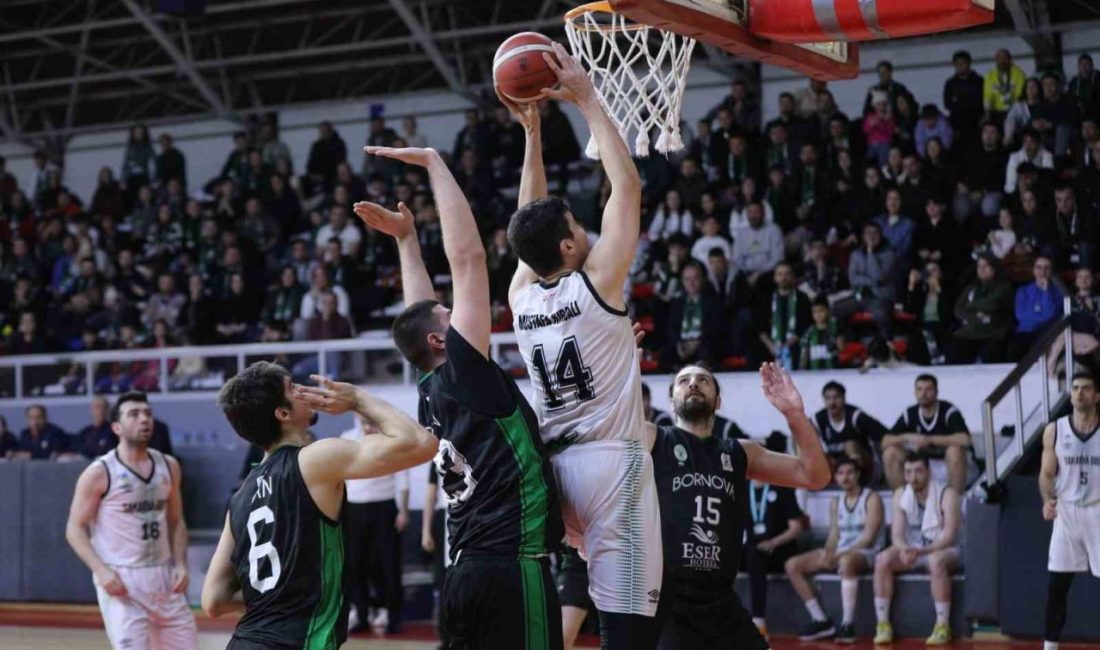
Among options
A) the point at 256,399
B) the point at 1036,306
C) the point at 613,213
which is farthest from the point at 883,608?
the point at 256,399

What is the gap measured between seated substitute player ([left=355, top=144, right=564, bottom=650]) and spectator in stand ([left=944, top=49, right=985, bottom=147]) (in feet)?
41.2

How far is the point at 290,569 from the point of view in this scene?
15.0ft

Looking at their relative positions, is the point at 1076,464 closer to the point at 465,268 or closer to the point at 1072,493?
the point at 1072,493

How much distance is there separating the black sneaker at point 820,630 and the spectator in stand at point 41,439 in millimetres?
8853

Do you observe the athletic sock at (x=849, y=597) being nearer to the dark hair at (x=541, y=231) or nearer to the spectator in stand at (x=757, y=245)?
the spectator in stand at (x=757, y=245)

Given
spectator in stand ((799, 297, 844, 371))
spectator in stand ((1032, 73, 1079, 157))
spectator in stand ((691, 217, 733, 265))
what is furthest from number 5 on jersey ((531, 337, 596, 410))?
spectator in stand ((1032, 73, 1079, 157))

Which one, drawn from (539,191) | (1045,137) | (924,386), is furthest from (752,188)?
(539,191)

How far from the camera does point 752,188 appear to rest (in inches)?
650

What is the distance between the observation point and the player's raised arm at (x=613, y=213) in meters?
4.90

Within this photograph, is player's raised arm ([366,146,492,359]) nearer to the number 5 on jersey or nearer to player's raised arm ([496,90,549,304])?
the number 5 on jersey

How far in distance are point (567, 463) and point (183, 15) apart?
47.7ft

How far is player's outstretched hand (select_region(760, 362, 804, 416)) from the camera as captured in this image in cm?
564

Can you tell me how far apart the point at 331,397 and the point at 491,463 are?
0.62 m

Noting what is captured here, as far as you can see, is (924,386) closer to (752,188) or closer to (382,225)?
(752,188)
